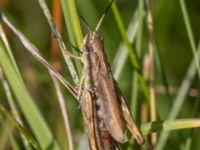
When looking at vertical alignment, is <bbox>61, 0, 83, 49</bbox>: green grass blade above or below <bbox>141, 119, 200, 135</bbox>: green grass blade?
above

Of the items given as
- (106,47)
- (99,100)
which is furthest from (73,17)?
(106,47)

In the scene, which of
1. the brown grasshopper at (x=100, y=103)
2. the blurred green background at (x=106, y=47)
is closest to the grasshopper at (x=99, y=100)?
the brown grasshopper at (x=100, y=103)

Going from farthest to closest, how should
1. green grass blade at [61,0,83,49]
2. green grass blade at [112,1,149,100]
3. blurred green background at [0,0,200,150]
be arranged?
1. blurred green background at [0,0,200,150]
2. green grass blade at [112,1,149,100]
3. green grass blade at [61,0,83,49]

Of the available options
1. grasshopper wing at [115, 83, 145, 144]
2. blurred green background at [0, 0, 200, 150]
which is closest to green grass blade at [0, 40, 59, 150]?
grasshopper wing at [115, 83, 145, 144]

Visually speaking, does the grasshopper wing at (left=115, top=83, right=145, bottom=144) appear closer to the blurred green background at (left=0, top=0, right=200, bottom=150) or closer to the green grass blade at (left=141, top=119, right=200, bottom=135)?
the green grass blade at (left=141, top=119, right=200, bottom=135)

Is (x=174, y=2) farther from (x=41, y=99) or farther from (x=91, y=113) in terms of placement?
(x=91, y=113)

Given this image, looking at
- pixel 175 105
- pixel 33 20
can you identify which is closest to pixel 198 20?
pixel 33 20
